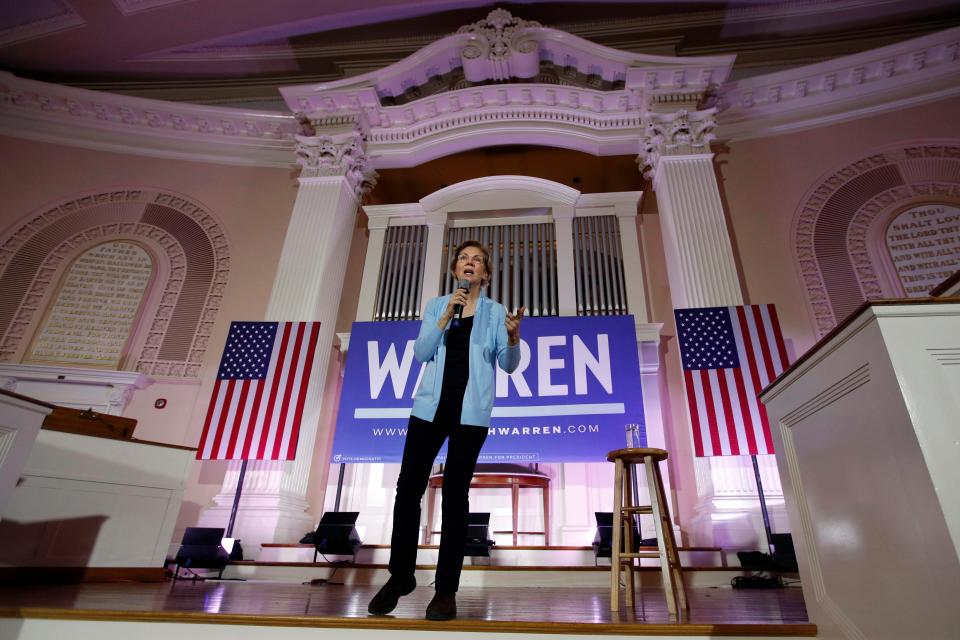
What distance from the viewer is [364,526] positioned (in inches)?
172

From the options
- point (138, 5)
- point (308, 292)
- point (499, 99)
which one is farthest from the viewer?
point (138, 5)

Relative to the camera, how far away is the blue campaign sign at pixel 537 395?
4.06 metres

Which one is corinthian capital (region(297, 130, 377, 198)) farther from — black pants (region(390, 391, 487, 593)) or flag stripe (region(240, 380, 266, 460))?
black pants (region(390, 391, 487, 593))

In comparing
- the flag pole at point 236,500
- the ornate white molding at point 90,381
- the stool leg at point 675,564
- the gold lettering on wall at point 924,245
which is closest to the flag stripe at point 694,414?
the stool leg at point 675,564

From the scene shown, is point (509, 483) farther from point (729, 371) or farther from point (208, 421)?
point (208, 421)

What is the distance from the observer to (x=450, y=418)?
5.34ft

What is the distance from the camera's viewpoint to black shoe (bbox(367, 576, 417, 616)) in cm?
150

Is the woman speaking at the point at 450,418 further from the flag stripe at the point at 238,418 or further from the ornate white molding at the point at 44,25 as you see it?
the ornate white molding at the point at 44,25

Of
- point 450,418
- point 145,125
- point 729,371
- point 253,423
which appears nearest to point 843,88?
point 729,371

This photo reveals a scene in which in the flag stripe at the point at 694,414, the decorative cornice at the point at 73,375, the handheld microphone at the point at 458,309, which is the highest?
the decorative cornice at the point at 73,375

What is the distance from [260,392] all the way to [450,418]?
315cm

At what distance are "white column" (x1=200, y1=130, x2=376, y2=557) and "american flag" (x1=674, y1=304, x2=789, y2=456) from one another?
9.81 ft

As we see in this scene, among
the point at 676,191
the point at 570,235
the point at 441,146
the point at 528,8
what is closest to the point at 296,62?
the point at 441,146

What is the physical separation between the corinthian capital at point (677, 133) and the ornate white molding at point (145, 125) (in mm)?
3684
